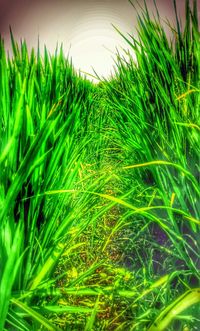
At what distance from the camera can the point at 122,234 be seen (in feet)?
3.74

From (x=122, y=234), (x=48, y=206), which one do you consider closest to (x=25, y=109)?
(x=48, y=206)

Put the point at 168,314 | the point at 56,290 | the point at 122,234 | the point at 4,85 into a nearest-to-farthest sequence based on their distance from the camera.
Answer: the point at 168,314 → the point at 56,290 → the point at 4,85 → the point at 122,234

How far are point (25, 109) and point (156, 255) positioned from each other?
52 centimetres

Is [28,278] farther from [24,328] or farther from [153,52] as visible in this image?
[153,52]

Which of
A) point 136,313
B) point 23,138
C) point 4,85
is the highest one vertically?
point 4,85

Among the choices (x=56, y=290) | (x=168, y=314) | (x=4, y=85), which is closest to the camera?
(x=168, y=314)

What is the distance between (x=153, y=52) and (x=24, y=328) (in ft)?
2.44

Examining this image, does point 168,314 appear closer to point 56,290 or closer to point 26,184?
point 56,290

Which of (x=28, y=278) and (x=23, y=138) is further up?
(x=23, y=138)

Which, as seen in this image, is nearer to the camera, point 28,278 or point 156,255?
point 28,278

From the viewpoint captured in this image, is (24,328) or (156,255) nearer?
(24,328)

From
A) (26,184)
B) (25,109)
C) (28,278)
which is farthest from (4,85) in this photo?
(28,278)

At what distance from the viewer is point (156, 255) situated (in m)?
0.91

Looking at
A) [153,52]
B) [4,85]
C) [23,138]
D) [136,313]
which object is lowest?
[136,313]
